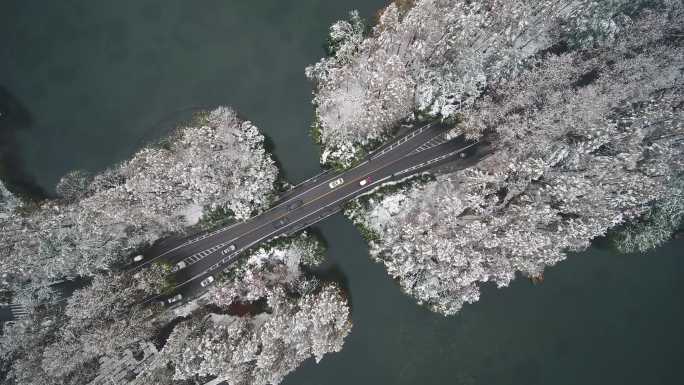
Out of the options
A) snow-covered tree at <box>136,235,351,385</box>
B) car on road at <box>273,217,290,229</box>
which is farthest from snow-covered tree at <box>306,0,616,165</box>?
snow-covered tree at <box>136,235,351,385</box>

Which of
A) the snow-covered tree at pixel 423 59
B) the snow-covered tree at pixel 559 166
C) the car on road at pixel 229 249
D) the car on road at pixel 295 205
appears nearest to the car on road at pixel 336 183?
the snow-covered tree at pixel 423 59

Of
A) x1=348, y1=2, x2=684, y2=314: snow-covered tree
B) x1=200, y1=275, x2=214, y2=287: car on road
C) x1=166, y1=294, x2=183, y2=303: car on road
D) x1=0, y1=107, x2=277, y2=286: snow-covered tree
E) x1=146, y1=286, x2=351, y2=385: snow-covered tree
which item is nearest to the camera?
x1=348, y1=2, x2=684, y2=314: snow-covered tree

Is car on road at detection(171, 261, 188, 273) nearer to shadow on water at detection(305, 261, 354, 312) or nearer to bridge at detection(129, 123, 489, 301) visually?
bridge at detection(129, 123, 489, 301)

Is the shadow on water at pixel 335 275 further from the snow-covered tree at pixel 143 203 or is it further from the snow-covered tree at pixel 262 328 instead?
the snow-covered tree at pixel 143 203

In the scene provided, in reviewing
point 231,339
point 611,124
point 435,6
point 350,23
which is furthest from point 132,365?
point 611,124

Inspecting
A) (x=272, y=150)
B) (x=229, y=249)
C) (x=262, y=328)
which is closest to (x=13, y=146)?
(x=229, y=249)

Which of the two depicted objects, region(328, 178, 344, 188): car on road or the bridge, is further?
Result: region(328, 178, 344, 188): car on road

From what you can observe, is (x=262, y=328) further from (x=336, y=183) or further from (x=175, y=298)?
(x=336, y=183)

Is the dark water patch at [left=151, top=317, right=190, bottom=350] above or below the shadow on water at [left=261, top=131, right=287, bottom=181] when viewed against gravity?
below
